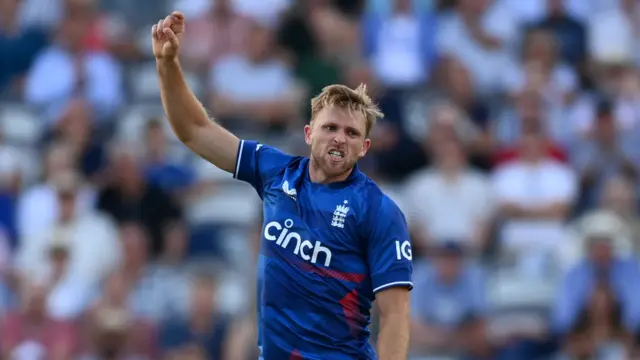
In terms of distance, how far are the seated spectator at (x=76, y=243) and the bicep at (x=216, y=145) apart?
6.77m

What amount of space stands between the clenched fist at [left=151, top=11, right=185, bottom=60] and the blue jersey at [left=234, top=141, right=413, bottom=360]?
37.4 inches

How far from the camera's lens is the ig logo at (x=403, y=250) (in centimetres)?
593

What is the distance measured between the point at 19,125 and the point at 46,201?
1.47 meters

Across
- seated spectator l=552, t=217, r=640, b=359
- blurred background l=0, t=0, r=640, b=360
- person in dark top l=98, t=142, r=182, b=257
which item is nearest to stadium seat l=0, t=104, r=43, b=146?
blurred background l=0, t=0, r=640, b=360

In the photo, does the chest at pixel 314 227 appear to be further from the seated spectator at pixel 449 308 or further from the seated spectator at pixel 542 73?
the seated spectator at pixel 542 73

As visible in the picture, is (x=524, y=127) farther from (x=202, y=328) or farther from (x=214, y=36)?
(x=202, y=328)

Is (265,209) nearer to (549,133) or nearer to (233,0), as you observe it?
(549,133)

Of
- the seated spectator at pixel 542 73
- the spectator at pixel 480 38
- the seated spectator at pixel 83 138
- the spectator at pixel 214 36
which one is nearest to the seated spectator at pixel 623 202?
the seated spectator at pixel 542 73

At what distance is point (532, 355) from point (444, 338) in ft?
2.70

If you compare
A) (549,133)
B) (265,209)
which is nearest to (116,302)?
(549,133)

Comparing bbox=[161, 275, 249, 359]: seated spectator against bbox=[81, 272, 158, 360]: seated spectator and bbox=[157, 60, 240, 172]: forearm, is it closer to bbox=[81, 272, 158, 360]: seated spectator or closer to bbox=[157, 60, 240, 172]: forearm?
bbox=[81, 272, 158, 360]: seated spectator

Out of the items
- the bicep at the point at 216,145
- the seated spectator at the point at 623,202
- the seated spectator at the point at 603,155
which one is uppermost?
the seated spectator at the point at 603,155

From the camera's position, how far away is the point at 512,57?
14.8 meters

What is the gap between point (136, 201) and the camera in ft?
43.8
